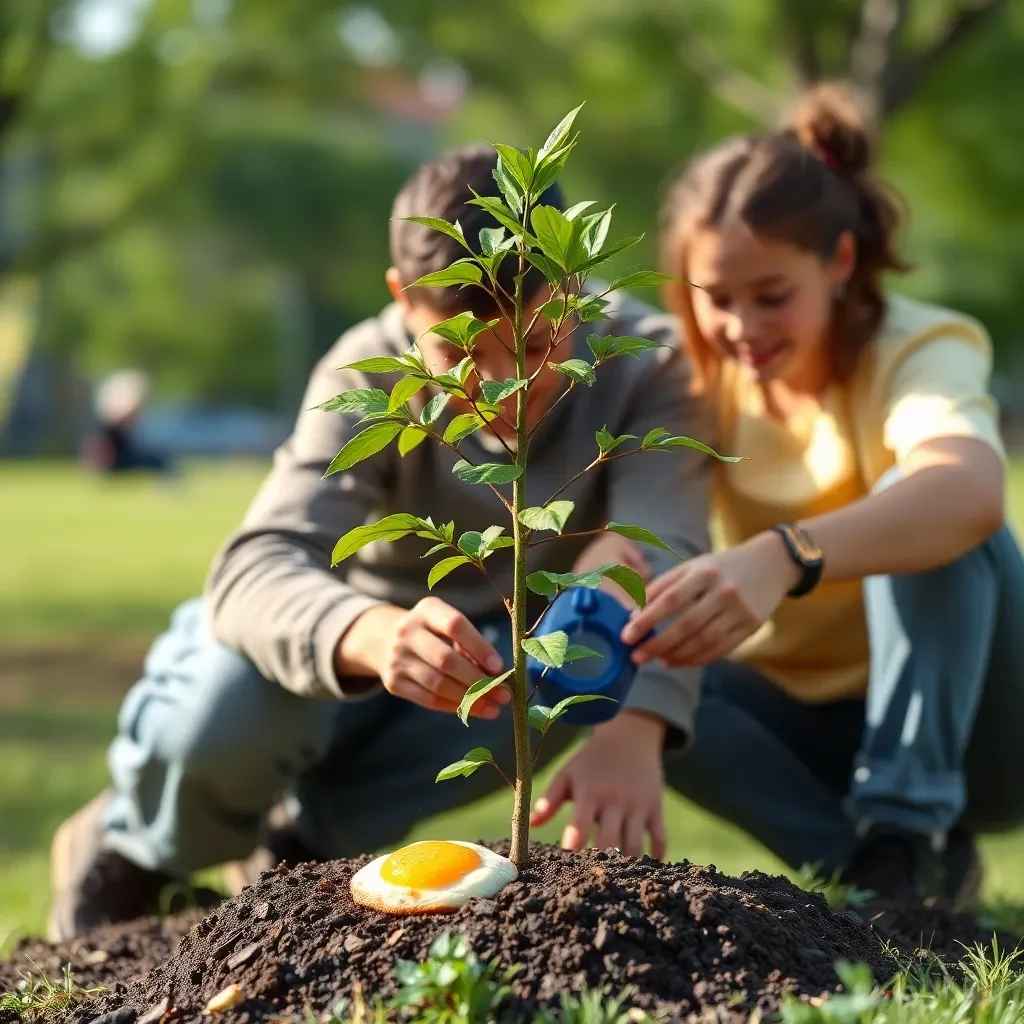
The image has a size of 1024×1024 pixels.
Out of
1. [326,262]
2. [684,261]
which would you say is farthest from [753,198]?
[326,262]

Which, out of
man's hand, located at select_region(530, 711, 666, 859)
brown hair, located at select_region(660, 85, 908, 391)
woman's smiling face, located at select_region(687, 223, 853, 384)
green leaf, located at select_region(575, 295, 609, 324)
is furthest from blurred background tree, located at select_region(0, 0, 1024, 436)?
green leaf, located at select_region(575, 295, 609, 324)

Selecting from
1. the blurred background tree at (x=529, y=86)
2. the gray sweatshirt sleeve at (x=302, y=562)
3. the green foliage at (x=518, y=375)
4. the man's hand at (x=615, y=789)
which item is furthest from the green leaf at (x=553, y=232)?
the blurred background tree at (x=529, y=86)

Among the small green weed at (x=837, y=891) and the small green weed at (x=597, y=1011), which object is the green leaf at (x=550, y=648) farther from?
the small green weed at (x=837, y=891)

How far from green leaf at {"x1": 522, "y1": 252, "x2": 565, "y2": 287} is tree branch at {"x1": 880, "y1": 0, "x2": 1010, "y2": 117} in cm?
987

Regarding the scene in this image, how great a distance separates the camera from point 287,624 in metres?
2.19

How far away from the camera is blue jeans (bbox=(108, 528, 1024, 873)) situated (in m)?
2.50

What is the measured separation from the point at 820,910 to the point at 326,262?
3344cm

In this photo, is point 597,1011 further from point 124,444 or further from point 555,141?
point 124,444

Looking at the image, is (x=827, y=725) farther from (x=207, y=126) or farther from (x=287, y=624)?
(x=207, y=126)

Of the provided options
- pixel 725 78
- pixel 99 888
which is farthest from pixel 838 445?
pixel 725 78

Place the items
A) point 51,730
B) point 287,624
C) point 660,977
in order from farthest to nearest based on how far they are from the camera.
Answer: point 51,730
point 287,624
point 660,977

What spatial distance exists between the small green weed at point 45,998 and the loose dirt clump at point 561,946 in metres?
0.10

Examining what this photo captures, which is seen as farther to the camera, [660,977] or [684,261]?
[684,261]

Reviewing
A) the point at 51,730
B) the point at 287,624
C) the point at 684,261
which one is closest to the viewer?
the point at 287,624
